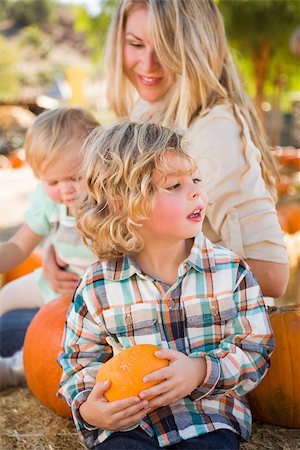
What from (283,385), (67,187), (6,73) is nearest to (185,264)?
(283,385)

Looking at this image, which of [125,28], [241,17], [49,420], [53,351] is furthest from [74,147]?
[241,17]

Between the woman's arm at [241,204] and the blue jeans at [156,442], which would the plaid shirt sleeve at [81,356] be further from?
the woman's arm at [241,204]

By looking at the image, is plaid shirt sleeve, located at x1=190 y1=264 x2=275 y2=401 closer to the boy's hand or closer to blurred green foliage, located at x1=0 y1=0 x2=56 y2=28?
the boy's hand

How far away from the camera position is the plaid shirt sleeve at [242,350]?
6.19 ft

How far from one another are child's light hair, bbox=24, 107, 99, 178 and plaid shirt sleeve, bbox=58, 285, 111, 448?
80 centimetres

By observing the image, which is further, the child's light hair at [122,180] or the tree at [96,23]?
the tree at [96,23]

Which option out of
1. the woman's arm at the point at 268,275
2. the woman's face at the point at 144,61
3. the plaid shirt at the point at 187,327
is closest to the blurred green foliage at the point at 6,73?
the woman's face at the point at 144,61

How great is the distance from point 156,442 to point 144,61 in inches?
64.1

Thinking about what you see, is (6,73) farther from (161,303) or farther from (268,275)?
(161,303)

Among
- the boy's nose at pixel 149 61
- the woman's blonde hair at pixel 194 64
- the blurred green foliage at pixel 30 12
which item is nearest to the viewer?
the woman's blonde hair at pixel 194 64

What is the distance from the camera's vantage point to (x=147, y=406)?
5.88 feet

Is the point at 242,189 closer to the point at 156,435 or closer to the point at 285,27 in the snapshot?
the point at 156,435

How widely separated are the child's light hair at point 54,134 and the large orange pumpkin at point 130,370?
108 cm

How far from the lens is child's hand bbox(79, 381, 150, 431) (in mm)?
1782
